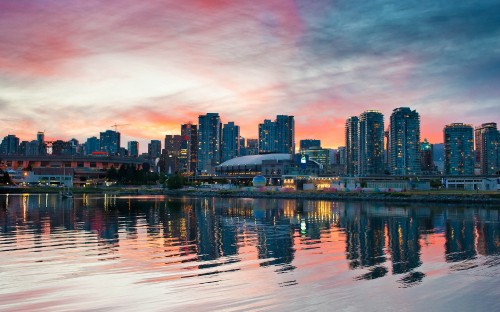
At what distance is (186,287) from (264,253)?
11087mm

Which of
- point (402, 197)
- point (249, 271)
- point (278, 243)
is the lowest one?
point (402, 197)

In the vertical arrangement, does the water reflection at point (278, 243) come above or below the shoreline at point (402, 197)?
above

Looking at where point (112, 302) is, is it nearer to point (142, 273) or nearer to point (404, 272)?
point (142, 273)

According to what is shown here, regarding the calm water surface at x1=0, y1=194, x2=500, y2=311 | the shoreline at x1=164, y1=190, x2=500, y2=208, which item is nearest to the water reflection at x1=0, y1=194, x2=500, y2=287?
the calm water surface at x1=0, y1=194, x2=500, y2=311

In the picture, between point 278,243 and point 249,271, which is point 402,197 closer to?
point 278,243

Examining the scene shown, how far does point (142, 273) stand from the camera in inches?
961

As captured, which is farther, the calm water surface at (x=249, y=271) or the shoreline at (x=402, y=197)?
the shoreline at (x=402, y=197)

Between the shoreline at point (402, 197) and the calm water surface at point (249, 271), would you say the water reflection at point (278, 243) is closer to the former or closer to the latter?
the calm water surface at point (249, 271)

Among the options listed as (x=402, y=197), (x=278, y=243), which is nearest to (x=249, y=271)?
(x=278, y=243)

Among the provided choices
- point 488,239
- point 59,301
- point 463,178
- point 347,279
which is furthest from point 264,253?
point 463,178

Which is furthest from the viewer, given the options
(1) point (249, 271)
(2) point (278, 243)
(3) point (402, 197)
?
(3) point (402, 197)

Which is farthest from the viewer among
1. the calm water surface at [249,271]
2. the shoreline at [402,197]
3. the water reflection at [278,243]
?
the shoreline at [402,197]

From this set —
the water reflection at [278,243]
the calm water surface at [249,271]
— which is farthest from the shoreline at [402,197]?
the calm water surface at [249,271]

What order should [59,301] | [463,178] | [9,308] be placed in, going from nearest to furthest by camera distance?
[9,308], [59,301], [463,178]
